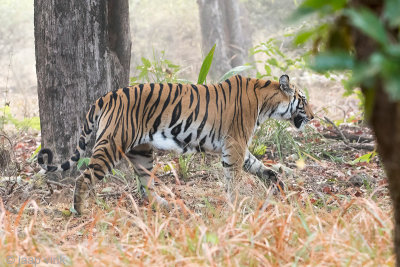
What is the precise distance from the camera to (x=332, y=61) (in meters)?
1.49

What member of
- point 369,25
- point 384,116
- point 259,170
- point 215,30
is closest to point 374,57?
point 369,25

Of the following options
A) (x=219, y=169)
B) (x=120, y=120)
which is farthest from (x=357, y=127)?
(x=120, y=120)

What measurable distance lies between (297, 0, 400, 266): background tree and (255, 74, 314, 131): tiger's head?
13.5 ft

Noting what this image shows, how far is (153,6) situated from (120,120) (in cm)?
2206

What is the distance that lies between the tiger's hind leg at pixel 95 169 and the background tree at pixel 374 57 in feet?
11.4

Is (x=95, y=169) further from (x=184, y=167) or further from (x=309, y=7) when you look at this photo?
(x=309, y=7)

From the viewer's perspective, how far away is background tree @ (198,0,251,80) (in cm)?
→ 1731

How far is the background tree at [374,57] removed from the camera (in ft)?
4.59

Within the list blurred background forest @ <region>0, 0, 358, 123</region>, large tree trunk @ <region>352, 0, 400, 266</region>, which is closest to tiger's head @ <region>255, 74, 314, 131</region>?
large tree trunk @ <region>352, 0, 400, 266</region>

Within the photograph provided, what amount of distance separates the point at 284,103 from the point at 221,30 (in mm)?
11687

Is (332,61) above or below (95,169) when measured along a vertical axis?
above

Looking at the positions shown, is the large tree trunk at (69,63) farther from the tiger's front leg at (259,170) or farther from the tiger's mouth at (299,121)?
the tiger's mouth at (299,121)

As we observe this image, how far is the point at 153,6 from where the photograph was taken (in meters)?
26.6

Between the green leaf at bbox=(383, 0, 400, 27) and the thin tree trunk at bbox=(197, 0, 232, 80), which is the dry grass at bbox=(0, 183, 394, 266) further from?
the thin tree trunk at bbox=(197, 0, 232, 80)
